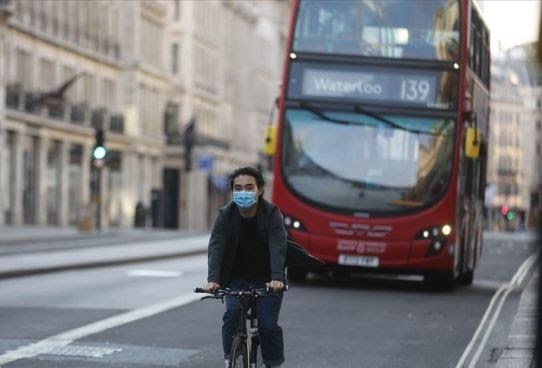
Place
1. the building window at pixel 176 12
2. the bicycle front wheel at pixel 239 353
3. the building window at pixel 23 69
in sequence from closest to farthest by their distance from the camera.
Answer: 1. the bicycle front wheel at pixel 239 353
2. the building window at pixel 23 69
3. the building window at pixel 176 12

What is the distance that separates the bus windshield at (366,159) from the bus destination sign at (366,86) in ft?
0.82

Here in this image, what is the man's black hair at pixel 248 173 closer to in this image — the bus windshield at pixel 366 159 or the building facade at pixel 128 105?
the bus windshield at pixel 366 159

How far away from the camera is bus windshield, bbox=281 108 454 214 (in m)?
20.6

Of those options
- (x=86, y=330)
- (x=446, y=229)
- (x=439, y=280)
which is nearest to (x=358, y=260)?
(x=446, y=229)

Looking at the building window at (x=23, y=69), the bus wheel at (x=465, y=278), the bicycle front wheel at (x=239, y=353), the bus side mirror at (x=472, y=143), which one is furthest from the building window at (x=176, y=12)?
the bicycle front wheel at (x=239, y=353)

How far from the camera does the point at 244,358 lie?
26.0 ft

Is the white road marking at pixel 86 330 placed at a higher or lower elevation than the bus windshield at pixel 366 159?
lower

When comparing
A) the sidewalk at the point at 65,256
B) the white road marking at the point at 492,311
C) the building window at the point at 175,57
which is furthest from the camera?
the building window at the point at 175,57

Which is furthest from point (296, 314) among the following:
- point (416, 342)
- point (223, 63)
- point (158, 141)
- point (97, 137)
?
point (223, 63)

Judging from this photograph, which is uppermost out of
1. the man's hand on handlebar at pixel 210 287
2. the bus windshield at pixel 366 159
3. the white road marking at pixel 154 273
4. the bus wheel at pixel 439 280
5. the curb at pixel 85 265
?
the bus windshield at pixel 366 159

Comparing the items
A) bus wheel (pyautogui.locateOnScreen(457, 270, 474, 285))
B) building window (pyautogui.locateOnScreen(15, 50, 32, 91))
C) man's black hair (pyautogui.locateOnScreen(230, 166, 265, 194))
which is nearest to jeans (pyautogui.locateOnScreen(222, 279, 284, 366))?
man's black hair (pyautogui.locateOnScreen(230, 166, 265, 194))

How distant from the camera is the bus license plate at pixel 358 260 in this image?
67.1 ft

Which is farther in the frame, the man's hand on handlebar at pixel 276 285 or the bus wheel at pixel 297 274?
the bus wheel at pixel 297 274

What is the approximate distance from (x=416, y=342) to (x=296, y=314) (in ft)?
10.0
